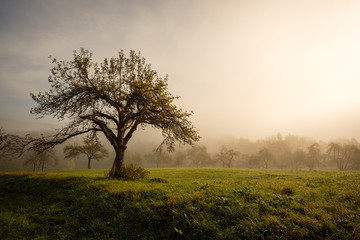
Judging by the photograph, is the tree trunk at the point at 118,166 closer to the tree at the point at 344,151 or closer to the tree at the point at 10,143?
the tree at the point at 10,143

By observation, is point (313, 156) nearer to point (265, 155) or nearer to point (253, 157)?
point (265, 155)

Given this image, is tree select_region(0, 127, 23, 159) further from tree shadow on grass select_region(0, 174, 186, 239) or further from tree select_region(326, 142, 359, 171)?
tree select_region(326, 142, 359, 171)

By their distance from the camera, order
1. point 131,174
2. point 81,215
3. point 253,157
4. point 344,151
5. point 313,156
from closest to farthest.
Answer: point 81,215, point 131,174, point 344,151, point 313,156, point 253,157

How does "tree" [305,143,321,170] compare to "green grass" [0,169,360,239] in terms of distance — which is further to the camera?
"tree" [305,143,321,170]

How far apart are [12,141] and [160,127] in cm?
1353

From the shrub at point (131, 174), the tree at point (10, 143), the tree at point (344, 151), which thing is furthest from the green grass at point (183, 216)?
the tree at point (344, 151)

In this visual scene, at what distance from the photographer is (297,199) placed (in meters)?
7.36

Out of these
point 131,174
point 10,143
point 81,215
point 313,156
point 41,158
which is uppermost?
point 10,143

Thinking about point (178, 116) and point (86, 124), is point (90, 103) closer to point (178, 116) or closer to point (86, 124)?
point (86, 124)

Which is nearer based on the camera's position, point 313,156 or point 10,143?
point 10,143

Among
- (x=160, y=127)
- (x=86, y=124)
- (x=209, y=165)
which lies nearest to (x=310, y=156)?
(x=209, y=165)

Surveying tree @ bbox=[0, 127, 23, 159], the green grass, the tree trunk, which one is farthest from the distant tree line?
the green grass

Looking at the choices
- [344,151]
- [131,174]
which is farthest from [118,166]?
[344,151]

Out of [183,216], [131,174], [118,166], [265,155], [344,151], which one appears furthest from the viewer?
[265,155]
